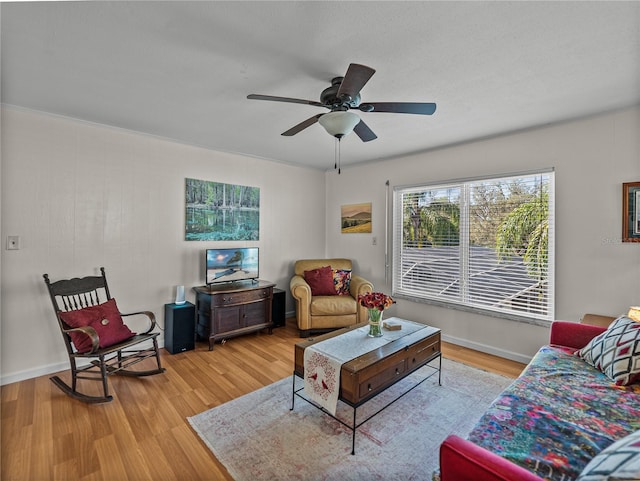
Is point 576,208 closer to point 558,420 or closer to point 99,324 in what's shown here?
point 558,420

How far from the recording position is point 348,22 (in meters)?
1.56

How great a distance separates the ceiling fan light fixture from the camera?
6.51 ft

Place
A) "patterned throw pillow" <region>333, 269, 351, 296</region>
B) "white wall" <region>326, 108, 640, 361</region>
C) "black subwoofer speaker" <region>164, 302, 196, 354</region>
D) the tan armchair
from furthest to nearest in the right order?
"patterned throw pillow" <region>333, 269, 351, 296</region>
the tan armchair
"black subwoofer speaker" <region>164, 302, 196, 354</region>
"white wall" <region>326, 108, 640, 361</region>

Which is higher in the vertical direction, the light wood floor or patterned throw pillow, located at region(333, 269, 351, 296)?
patterned throw pillow, located at region(333, 269, 351, 296)

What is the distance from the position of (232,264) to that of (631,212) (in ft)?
13.4

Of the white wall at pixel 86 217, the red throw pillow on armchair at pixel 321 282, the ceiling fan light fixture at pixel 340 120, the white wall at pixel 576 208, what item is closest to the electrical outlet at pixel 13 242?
the white wall at pixel 86 217

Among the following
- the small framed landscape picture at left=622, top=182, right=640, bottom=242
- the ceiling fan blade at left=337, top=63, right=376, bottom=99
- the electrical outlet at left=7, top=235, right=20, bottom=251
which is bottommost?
the electrical outlet at left=7, top=235, right=20, bottom=251

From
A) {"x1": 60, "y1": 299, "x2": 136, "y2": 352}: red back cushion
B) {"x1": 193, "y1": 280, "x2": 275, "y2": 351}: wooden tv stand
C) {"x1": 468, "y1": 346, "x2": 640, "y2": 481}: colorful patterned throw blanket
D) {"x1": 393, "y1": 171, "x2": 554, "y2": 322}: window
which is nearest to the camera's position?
{"x1": 468, "y1": 346, "x2": 640, "y2": 481}: colorful patterned throw blanket

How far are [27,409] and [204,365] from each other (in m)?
1.29

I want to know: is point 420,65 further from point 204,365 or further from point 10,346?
point 10,346

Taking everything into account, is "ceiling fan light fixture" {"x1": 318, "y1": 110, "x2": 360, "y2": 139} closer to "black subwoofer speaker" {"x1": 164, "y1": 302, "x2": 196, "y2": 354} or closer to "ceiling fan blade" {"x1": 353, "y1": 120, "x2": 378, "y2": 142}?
"ceiling fan blade" {"x1": 353, "y1": 120, "x2": 378, "y2": 142}

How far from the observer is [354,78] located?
5.42 ft

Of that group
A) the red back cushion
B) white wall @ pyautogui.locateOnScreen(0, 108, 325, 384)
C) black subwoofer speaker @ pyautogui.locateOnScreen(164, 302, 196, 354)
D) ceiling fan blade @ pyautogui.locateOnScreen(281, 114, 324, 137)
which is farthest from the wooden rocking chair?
ceiling fan blade @ pyautogui.locateOnScreen(281, 114, 324, 137)

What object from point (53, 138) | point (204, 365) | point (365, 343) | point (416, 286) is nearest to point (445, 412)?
point (365, 343)
